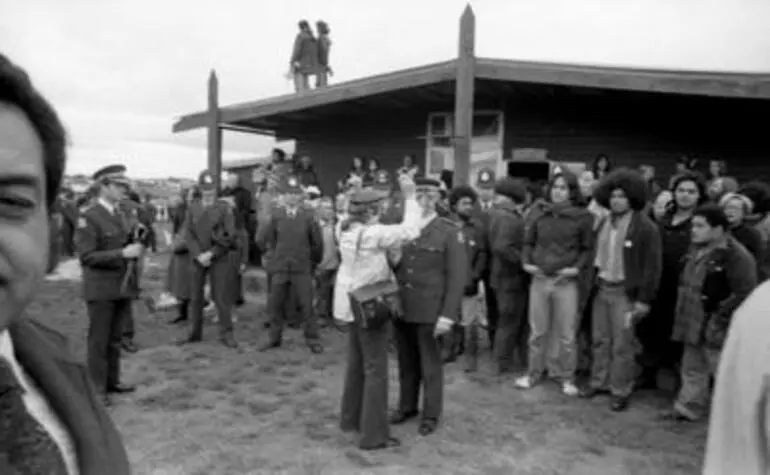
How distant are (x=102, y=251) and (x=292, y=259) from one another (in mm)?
2490

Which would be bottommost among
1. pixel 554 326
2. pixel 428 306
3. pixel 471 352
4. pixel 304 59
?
pixel 471 352

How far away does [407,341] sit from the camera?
5.31 meters

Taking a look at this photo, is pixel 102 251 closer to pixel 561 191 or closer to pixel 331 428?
pixel 331 428

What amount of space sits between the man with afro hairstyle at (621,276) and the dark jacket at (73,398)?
16.5 feet

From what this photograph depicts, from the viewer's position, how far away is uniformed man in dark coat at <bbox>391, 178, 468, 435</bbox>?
5047mm

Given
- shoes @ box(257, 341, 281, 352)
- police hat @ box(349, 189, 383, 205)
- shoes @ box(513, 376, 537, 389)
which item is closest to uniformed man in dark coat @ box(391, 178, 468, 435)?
police hat @ box(349, 189, 383, 205)

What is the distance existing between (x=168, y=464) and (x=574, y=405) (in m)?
3.50

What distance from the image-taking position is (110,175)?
5426 mm

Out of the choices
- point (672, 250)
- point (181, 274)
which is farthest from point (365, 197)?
point (181, 274)

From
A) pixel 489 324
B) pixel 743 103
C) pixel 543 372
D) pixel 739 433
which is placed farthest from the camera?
pixel 743 103

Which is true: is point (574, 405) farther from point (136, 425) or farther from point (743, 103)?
point (743, 103)

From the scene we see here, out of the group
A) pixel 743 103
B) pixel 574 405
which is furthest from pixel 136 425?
pixel 743 103

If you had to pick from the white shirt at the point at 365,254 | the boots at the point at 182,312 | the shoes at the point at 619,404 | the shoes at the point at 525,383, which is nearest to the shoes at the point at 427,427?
the white shirt at the point at 365,254

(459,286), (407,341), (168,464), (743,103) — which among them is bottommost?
(168,464)
